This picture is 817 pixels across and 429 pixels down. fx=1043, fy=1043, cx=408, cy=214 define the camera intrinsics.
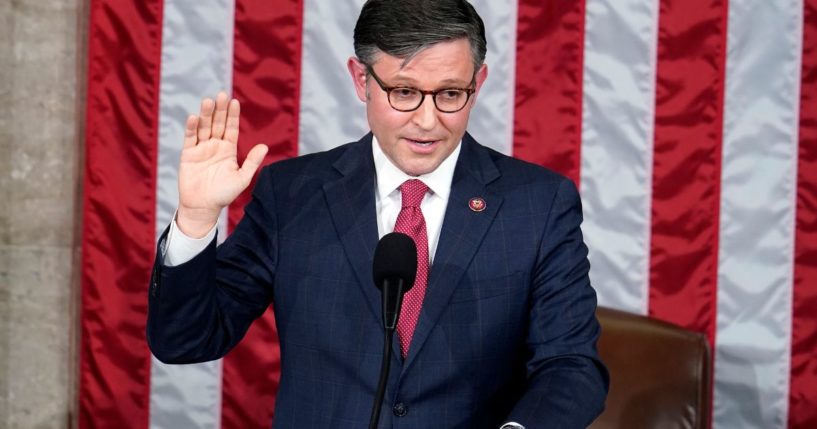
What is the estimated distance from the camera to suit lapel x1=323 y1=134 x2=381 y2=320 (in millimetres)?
1658

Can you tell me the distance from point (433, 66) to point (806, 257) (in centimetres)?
181

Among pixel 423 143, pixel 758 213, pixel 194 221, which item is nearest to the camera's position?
pixel 194 221

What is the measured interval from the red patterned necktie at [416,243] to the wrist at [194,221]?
0.30m

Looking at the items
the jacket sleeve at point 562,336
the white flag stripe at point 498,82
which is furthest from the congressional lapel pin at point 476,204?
the white flag stripe at point 498,82

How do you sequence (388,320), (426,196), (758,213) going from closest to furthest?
1. (388,320)
2. (426,196)
3. (758,213)

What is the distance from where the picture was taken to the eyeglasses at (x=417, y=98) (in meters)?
1.61

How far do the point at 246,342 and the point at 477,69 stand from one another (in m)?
1.65

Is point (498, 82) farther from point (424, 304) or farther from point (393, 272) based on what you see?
point (393, 272)

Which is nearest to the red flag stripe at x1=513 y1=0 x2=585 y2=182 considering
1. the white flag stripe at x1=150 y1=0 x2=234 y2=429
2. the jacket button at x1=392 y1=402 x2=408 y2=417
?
the white flag stripe at x1=150 y1=0 x2=234 y2=429

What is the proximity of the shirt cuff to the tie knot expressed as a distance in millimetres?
330

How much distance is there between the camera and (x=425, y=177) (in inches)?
67.9

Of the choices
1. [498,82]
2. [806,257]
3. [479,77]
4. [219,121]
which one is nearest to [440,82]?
[479,77]

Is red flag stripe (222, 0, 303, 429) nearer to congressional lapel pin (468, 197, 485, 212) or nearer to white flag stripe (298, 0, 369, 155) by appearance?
white flag stripe (298, 0, 369, 155)

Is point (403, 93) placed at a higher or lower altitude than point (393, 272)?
higher
